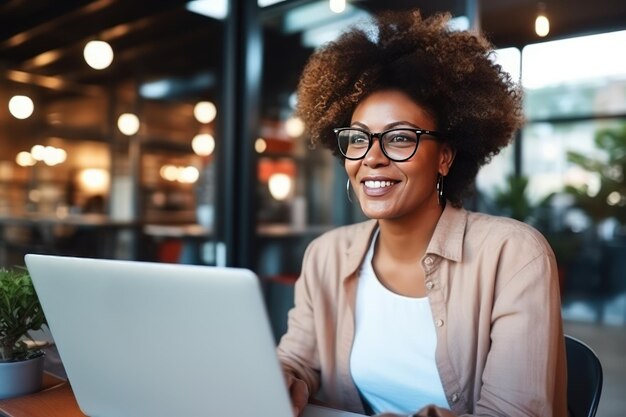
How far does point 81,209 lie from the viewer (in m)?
8.55

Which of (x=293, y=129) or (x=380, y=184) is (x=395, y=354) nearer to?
(x=380, y=184)

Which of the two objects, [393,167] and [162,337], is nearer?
[162,337]

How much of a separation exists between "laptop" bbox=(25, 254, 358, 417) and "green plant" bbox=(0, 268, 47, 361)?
16 centimetres

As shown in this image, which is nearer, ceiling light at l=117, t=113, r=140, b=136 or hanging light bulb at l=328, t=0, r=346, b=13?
hanging light bulb at l=328, t=0, r=346, b=13

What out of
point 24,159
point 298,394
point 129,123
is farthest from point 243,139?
point 129,123

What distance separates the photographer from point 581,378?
1.30 meters

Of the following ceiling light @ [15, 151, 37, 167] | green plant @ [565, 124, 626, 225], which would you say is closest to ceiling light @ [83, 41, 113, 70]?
ceiling light @ [15, 151, 37, 167]

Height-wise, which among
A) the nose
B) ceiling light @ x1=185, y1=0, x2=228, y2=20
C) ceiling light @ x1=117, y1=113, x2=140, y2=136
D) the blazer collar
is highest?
ceiling light @ x1=185, y1=0, x2=228, y2=20

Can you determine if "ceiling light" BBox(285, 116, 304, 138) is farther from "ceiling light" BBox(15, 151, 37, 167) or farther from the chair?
the chair

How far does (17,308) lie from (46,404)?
0.19 m

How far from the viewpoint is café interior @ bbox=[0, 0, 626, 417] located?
3146mm

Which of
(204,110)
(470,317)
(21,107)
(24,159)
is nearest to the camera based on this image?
(470,317)

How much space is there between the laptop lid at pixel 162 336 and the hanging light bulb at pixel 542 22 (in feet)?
8.40

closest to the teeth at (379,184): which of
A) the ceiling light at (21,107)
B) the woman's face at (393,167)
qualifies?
the woman's face at (393,167)
